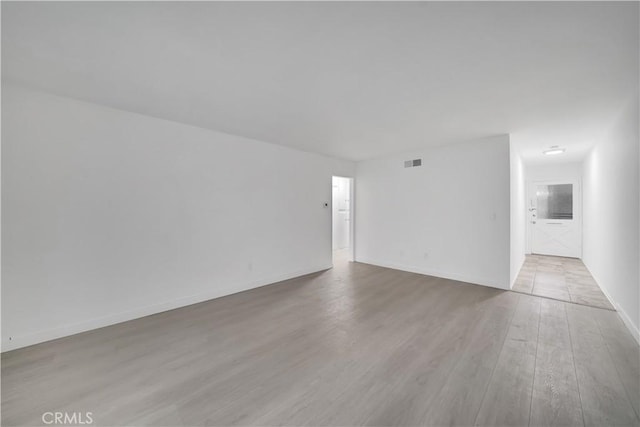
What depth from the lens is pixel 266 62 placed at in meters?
1.98

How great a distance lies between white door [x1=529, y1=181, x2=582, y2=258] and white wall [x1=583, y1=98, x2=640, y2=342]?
256 cm

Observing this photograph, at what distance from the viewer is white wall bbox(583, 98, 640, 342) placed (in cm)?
257

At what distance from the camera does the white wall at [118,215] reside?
7.86ft

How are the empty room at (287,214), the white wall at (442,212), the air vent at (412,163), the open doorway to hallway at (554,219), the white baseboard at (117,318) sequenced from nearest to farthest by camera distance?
the empty room at (287,214)
the white baseboard at (117,318)
the white wall at (442,212)
the air vent at (412,163)
the open doorway to hallway at (554,219)

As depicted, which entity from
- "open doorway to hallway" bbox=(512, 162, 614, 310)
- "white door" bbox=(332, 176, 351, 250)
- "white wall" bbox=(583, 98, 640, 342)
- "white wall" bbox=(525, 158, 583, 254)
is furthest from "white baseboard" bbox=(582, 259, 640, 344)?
"white door" bbox=(332, 176, 351, 250)

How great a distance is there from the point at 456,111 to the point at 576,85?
0.99m

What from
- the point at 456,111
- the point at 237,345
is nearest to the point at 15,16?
the point at 237,345

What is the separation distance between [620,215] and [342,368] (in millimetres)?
3733

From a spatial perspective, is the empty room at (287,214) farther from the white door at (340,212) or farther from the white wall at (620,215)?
the white door at (340,212)

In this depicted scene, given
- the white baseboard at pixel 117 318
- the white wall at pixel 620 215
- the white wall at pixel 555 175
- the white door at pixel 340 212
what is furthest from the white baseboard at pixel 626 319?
the white door at pixel 340 212

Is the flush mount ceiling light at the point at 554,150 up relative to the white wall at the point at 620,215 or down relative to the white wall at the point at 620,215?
up

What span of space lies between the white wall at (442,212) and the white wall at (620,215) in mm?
1109

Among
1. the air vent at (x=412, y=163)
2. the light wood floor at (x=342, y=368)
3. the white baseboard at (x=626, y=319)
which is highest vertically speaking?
the air vent at (x=412, y=163)

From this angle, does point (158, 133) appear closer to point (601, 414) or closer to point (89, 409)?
point (89, 409)
